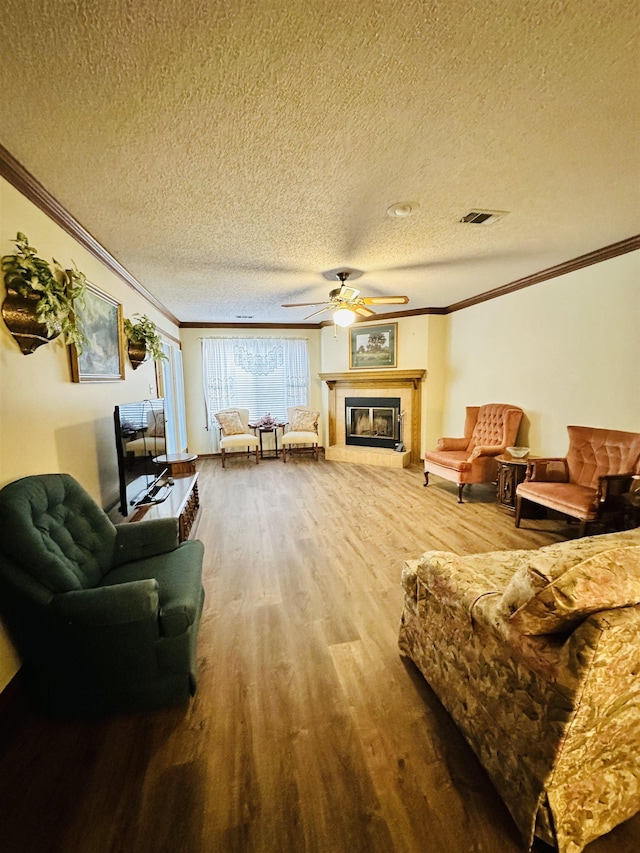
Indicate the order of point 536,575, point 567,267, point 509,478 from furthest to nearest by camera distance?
point 509,478
point 567,267
point 536,575

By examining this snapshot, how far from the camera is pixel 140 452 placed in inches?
109

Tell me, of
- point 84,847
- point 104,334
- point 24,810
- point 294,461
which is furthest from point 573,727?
point 294,461

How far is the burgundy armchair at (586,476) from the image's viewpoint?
2.83 meters

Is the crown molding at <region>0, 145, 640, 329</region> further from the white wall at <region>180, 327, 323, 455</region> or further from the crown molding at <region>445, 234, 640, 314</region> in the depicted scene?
the white wall at <region>180, 327, 323, 455</region>

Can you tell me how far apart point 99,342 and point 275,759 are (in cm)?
277

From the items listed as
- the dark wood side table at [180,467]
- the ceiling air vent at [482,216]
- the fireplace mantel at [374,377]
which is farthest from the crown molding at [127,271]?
the dark wood side table at [180,467]

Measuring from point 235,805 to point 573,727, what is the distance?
1142 millimetres

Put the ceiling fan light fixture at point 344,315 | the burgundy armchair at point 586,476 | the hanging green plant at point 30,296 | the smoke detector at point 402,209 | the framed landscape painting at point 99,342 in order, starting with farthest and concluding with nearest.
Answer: the ceiling fan light fixture at point 344,315 < the burgundy armchair at point 586,476 < the framed landscape painting at point 99,342 < the smoke detector at point 402,209 < the hanging green plant at point 30,296

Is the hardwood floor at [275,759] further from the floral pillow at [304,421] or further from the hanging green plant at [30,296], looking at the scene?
the floral pillow at [304,421]

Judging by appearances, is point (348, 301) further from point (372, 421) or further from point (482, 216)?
point (372, 421)

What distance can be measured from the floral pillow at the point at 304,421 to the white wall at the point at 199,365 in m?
0.76

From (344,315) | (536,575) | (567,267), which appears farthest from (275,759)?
(567,267)

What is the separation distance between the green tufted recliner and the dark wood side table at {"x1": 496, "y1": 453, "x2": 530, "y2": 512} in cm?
347

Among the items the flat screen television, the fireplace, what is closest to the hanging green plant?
the flat screen television
